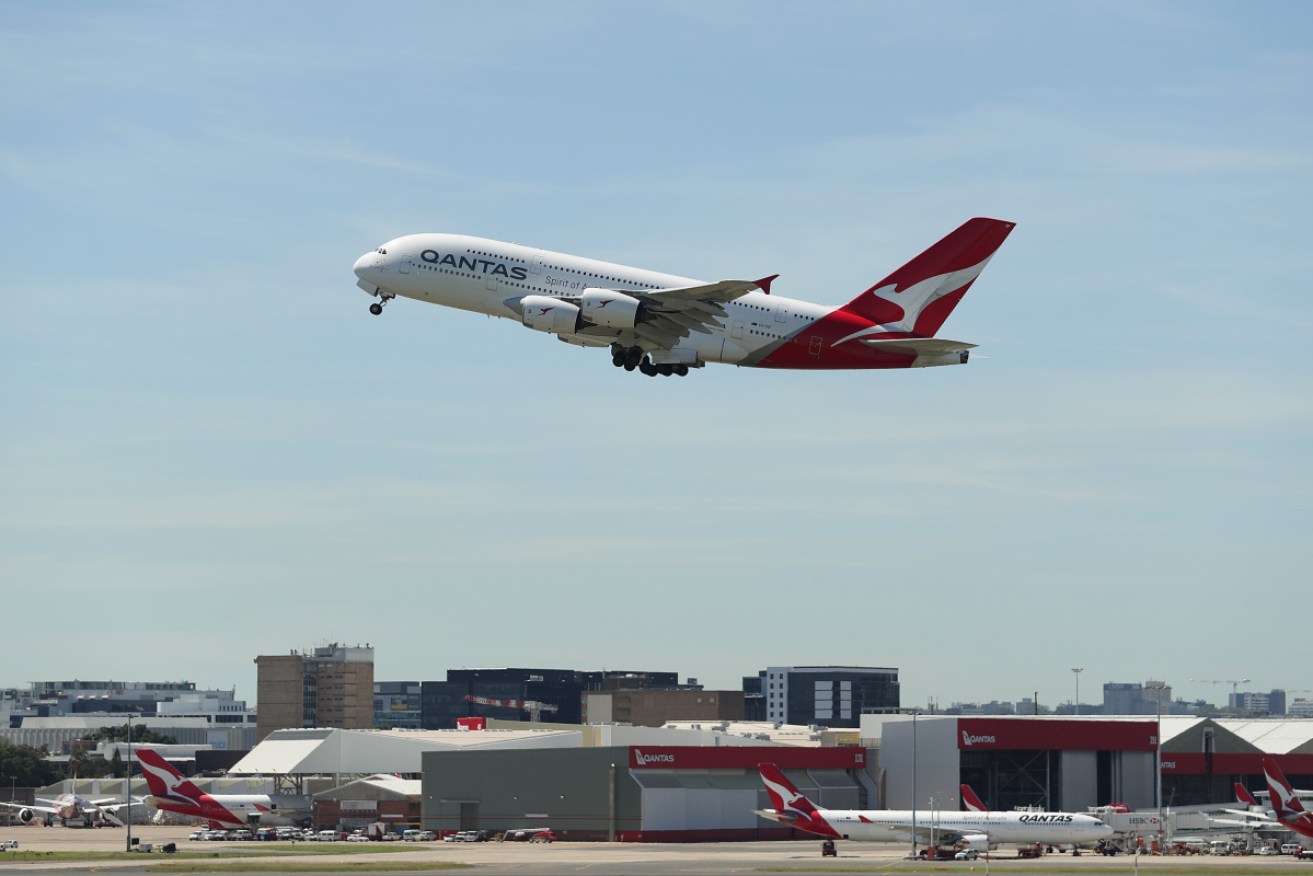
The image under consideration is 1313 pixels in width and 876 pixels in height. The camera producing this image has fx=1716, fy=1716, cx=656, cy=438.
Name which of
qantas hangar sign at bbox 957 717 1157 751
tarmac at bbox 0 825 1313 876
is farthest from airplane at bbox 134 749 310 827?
qantas hangar sign at bbox 957 717 1157 751

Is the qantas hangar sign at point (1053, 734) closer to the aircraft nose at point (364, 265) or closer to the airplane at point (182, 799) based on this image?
the airplane at point (182, 799)

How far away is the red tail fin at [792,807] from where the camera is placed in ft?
378

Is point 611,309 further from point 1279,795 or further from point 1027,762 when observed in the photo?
point 1027,762

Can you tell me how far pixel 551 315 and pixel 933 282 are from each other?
67.4 feet

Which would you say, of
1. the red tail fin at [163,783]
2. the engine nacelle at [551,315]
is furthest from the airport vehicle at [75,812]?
the engine nacelle at [551,315]

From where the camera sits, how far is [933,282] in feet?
292

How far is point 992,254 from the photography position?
91.1 meters

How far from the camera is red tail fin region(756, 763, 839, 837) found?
11506 cm

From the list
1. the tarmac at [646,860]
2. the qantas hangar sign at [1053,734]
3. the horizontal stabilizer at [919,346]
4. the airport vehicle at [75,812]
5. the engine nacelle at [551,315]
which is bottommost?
the airport vehicle at [75,812]

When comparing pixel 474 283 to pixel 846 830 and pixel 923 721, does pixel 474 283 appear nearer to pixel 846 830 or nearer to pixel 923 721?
pixel 846 830

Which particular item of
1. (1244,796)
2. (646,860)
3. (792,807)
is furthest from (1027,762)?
(646,860)

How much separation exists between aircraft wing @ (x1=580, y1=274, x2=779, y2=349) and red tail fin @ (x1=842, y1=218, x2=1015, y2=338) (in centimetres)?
752

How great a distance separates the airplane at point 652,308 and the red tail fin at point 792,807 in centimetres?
4131

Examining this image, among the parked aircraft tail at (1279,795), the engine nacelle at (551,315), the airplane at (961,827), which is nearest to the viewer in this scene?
Answer: the engine nacelle at (551,315)
